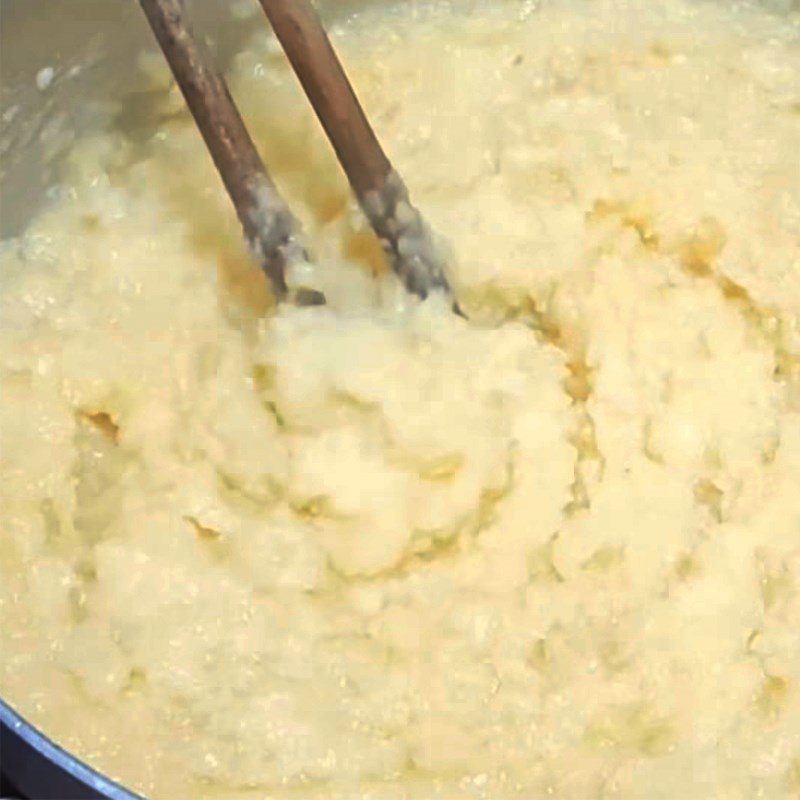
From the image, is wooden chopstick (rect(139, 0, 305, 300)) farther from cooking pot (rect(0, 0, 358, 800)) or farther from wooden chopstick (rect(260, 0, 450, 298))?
cooking pot (rect(0, 0, 358, 800))

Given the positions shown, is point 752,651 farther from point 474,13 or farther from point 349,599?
point 474,13

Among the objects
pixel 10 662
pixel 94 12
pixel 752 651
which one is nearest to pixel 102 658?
pixel 10 662

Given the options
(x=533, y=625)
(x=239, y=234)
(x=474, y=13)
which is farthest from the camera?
(x=474, y=13)

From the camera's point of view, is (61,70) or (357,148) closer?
(357,148)

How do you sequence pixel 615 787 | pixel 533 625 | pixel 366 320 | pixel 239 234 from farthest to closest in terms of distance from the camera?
pixel 239 234 → pixel 366 320 → pixel 533 625 → pixel 615 787

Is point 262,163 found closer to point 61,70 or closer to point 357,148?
point 357,148

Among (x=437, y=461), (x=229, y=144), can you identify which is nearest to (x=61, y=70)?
(x=229, y=144)
